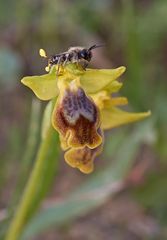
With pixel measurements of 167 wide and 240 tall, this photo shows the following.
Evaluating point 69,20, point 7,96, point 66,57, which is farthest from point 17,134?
point 66,57

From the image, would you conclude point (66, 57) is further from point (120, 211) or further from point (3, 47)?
point (3, 47)

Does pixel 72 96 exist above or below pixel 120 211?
above

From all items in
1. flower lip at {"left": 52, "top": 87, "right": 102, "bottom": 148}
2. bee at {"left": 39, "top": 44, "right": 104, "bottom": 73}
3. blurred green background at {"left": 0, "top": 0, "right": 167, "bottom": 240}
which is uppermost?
bee at {"left": 39, "top": 44, "right": 104, "bottom": 73}

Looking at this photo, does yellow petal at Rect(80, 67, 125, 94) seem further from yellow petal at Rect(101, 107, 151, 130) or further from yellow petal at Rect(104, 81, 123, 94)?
yellow petal at Rect(101, 107, 151, 130)

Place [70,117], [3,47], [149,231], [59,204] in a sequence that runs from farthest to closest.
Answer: [3,47] < [149,231] < [59,204] < [70,117]

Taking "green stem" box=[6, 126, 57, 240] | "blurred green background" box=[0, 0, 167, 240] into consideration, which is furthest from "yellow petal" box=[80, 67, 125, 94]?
"blurred green background" box=[0, 0, 167, 240]

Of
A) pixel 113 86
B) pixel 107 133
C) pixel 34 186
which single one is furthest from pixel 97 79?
pixel 107 133

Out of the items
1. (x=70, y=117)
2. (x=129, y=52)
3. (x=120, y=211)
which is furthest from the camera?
(x=120, y=211)
